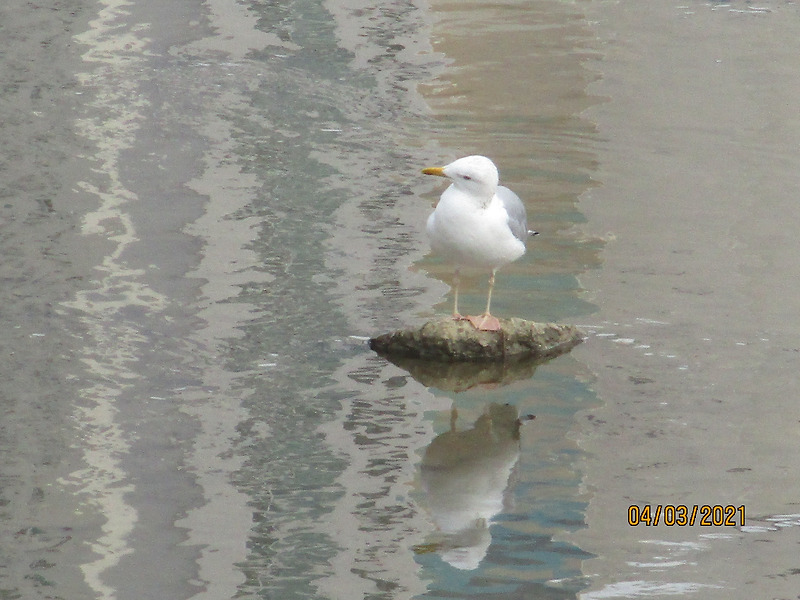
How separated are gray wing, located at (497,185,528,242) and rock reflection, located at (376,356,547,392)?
0.65 meters

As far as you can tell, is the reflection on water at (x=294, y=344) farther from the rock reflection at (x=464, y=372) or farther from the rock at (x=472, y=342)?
the rock at (x=472, y=342)

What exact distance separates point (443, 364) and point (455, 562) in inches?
73.1

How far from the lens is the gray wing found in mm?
6457

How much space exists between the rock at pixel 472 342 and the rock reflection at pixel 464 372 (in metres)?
0.03

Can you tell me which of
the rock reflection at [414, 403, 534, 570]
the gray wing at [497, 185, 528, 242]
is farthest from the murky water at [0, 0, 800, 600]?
the gray wing at [497, 185, 528, 242]

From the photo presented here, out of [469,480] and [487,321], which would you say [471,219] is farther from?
[469,480]

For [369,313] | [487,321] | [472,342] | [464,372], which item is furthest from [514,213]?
[369,313]

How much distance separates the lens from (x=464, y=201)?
6.20m

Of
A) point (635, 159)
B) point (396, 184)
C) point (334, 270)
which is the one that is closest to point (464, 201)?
point (334, 270)

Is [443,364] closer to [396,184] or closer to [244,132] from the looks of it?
[396,184]
